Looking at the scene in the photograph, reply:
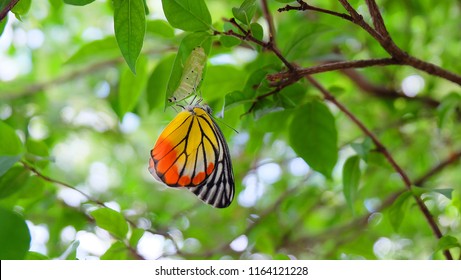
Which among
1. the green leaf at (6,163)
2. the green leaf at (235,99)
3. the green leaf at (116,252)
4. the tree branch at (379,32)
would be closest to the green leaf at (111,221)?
the green leaf at (116,252)

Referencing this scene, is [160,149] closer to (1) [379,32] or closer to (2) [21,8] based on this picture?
(2) [21,8]

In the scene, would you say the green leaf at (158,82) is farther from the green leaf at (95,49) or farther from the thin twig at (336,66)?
the thin twig at (336,66)

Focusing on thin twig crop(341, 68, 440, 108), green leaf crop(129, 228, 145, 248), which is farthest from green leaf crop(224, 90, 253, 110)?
thin twig crop(341, 68, 440, 108)

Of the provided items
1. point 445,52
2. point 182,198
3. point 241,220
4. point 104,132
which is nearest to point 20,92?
point 104,132

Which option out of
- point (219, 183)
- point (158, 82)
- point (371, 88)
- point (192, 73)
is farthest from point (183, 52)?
point (371, 88)

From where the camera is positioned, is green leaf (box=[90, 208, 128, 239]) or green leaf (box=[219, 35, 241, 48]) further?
green leaf (box=[90, 208, 128, 239])

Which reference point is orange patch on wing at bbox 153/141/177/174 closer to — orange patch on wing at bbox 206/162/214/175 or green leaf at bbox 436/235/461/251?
orange patch on wing at bbox 206/162/214/175
